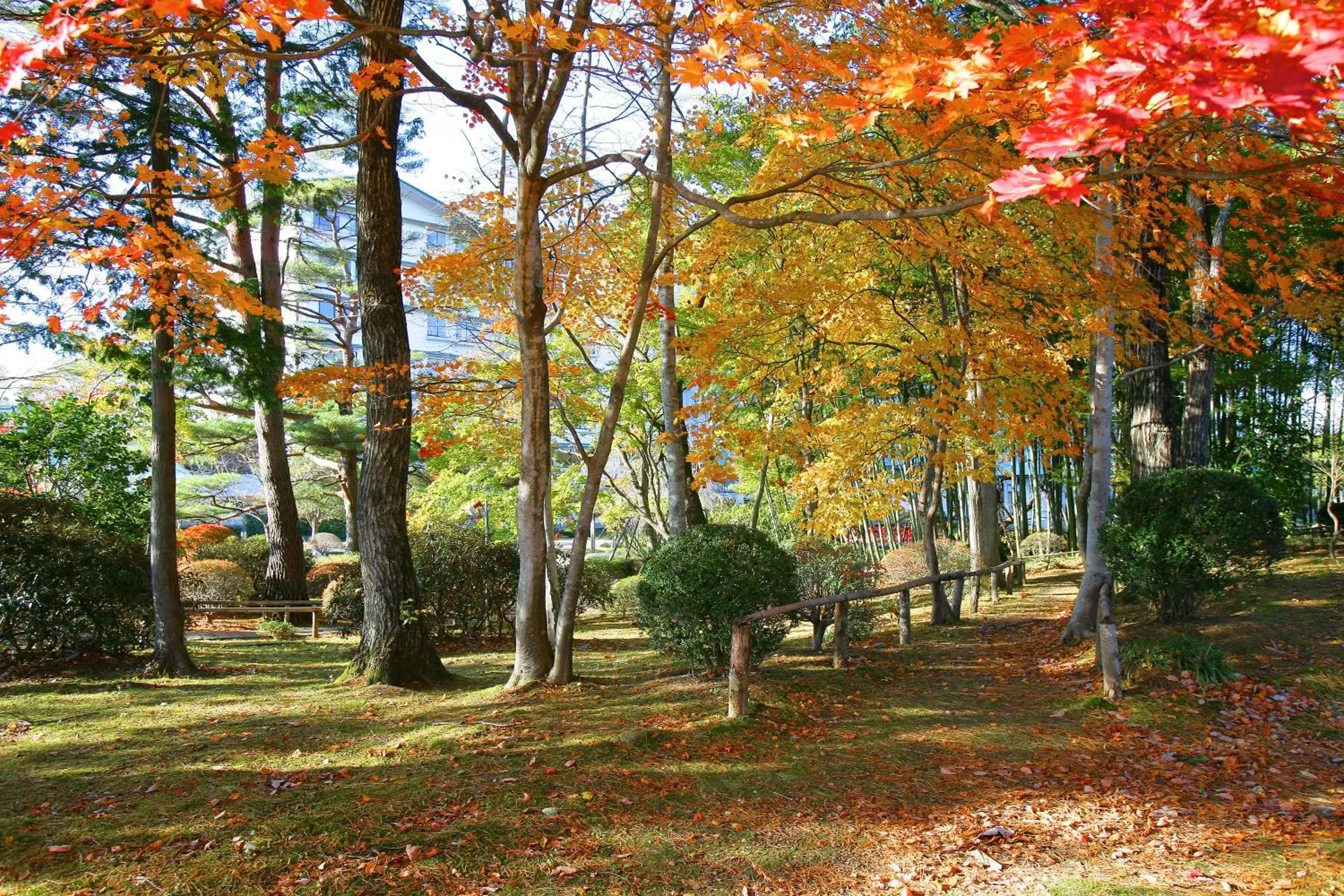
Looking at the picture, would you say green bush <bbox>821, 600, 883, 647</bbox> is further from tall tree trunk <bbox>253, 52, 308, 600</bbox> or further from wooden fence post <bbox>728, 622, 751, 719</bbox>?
tall tree trunk <bbox>253, 52, 308, 600</bbox>

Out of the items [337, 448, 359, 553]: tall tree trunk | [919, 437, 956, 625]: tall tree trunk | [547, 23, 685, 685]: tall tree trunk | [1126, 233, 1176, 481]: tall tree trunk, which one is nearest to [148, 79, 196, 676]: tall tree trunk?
[547, 23, 685, 685]: tall tree trunk

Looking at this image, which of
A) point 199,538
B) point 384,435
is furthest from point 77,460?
point 199,538

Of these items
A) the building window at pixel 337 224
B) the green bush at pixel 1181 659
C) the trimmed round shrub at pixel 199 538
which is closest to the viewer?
the green bush at pixel 1181 659

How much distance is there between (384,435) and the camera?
6816mm

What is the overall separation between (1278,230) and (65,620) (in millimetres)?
13234

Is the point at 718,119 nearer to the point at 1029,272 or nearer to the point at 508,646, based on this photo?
the point at 1029,272

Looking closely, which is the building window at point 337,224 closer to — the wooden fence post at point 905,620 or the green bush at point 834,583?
the green bush at point 834,583

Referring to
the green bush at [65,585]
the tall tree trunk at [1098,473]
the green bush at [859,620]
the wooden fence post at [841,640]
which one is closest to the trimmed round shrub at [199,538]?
the green bush at [65,585]

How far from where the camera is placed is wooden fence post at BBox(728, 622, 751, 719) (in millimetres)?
5195

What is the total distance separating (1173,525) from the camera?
21.8 feet

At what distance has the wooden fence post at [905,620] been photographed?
8.66 metres

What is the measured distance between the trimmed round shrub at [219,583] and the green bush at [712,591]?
8661 mm

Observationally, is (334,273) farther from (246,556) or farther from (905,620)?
(905,620)

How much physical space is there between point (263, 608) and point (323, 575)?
3.78 metres
